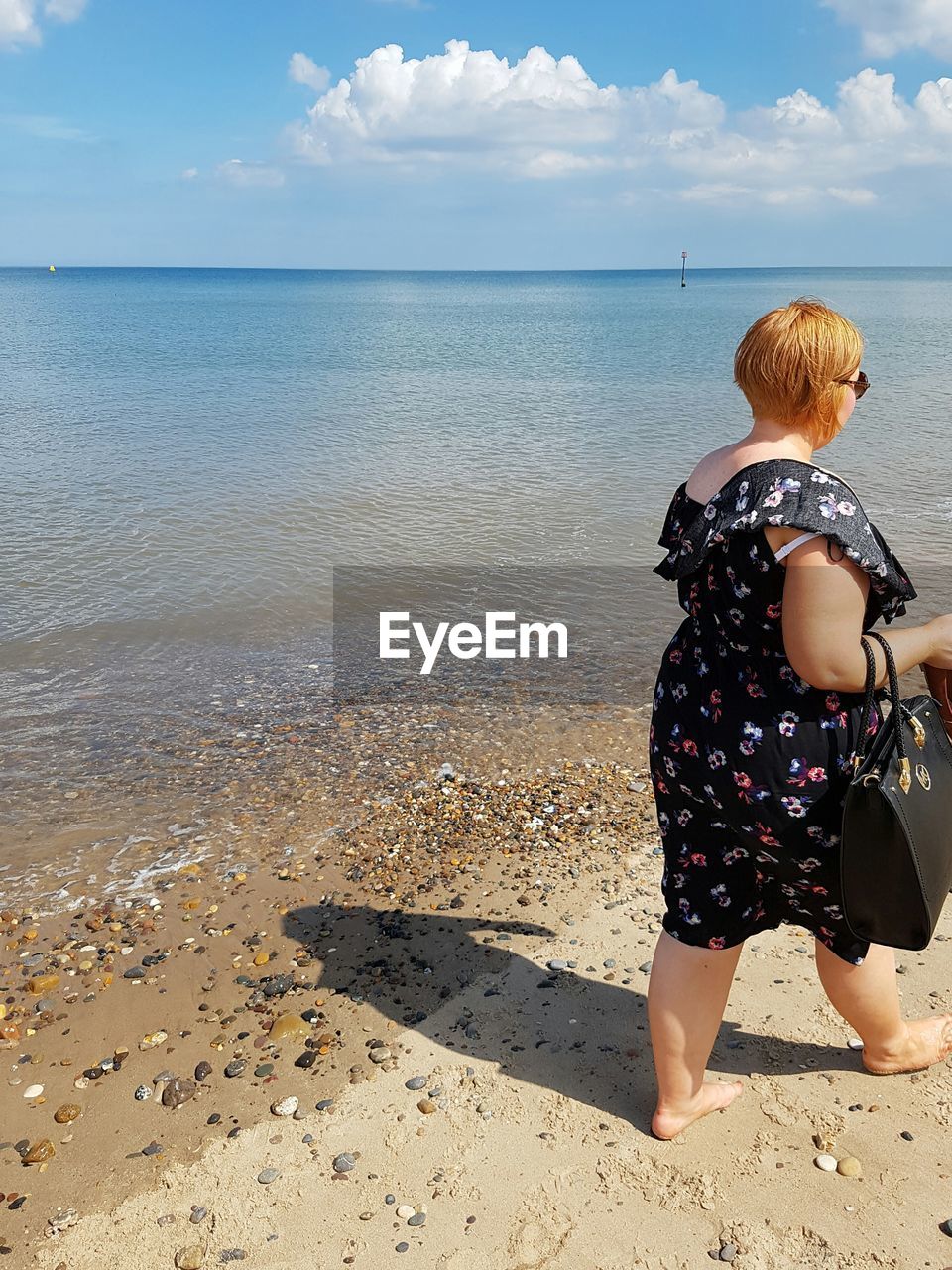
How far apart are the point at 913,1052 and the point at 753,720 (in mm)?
1582

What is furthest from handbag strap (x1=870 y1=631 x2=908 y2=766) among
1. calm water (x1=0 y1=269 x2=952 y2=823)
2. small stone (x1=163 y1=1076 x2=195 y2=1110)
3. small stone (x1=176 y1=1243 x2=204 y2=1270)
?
calm water (x1=0 y1=269 x2=952 y2=823)

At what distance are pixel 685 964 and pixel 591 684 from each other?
196 inches

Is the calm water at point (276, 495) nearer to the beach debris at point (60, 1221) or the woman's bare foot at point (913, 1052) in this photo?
the beach debris at point (60, 1221)

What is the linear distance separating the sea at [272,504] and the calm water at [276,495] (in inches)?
1.8

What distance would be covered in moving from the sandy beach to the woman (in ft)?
1.90

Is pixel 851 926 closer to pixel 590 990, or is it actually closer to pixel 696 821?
pixel 696 821

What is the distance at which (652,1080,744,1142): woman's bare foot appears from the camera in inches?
123

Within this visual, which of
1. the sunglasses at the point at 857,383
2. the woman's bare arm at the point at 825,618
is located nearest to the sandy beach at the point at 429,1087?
the woman's bare arm at the point at 825,618

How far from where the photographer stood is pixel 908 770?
2.47 meters

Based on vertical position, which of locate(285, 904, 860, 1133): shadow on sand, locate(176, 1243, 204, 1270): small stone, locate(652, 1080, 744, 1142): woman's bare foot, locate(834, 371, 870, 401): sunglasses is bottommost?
locate(176, 1243, 204, 1270): small stone

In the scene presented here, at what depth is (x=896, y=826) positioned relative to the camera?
95.9 inches

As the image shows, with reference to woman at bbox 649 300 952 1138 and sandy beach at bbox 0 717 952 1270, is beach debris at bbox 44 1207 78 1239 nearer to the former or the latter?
sandy beach at bbox 0 717 952 1270

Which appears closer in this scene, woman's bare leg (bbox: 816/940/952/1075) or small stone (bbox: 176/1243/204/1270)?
small stone (bbox: 176/1243/204/1270)

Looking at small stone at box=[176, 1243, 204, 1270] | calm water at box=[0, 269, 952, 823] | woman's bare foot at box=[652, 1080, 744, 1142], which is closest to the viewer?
small stone at box=[176, 1243, 204, 1270]
